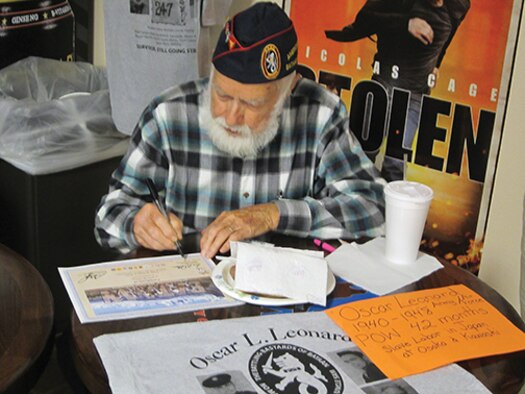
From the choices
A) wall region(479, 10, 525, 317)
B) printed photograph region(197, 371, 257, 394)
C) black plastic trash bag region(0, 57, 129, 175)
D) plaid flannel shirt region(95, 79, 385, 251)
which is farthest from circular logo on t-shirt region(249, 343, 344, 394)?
black plastic trash bag region(0, 57, 129, 175)

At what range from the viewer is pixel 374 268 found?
1523 millimetres

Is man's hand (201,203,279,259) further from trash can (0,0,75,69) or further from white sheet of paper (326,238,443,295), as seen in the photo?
trash can (0,0,75,69)

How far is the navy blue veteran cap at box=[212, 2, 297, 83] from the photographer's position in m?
1.66

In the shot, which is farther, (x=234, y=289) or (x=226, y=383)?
(x=234, y=289)

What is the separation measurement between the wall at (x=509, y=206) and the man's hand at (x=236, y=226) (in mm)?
940

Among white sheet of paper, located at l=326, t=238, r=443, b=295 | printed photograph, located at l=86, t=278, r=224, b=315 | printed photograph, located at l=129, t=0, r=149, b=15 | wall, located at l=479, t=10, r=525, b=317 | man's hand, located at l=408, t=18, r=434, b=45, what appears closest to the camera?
printed photograph, located at l=86, t=278, r=224, b=315

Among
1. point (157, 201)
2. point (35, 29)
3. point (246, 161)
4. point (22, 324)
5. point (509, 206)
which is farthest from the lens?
point (35, 29)

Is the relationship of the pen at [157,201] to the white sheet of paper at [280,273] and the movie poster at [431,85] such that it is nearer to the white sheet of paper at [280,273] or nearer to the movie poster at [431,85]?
the white sheet of paper at [280,273]

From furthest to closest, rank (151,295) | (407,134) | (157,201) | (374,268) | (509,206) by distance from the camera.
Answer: (407,134), (509,206), (157,201), (374,268), (151,295)

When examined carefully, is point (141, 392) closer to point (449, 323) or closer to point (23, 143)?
point (449, 323)

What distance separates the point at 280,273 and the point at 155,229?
0.31 m

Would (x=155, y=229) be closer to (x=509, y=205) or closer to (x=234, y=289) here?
(x=234, y=289)

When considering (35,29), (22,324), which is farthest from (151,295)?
(35,29)

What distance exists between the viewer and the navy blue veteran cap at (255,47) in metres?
1.66
